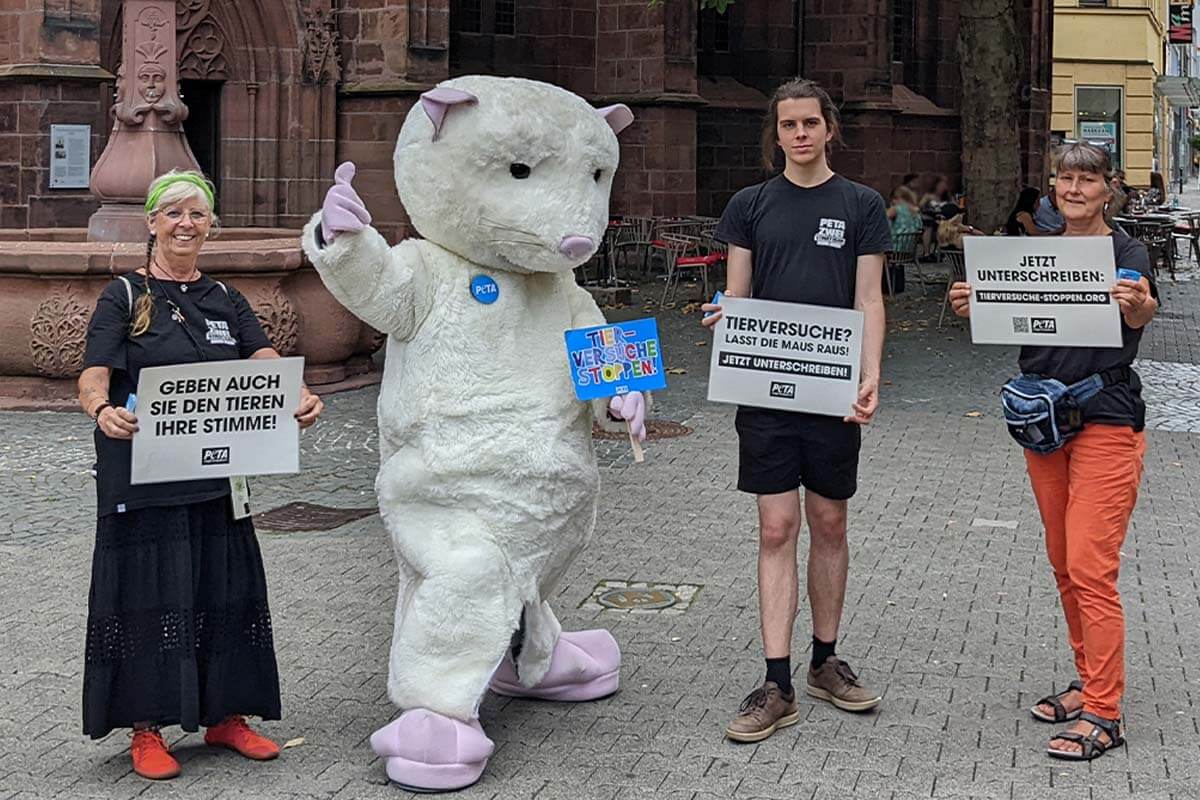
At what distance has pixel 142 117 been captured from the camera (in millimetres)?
13344

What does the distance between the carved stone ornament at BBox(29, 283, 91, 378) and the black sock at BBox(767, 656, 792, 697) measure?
806cm

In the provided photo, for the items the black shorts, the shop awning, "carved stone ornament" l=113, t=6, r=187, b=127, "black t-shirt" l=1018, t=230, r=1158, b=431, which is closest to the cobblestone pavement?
the black shorts

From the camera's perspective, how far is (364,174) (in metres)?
24.5

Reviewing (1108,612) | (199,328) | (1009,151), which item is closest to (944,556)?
(1108,612)

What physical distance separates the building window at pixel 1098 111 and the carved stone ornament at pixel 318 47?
3679cm

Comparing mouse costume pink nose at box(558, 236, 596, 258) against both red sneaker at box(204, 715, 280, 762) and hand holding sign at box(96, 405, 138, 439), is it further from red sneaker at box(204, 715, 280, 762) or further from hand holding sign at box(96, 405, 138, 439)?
red sneaker at box(204, 715, 280, 762)

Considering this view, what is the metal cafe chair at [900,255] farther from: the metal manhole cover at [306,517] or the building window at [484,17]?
the metal manhole cover at [306,517]

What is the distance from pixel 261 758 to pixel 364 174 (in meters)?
19.5

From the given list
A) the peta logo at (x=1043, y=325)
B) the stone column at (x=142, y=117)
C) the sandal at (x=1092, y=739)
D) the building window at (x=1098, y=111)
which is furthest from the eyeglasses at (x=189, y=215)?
the building window at (x=1098, y=111)

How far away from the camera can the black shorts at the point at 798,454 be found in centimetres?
584

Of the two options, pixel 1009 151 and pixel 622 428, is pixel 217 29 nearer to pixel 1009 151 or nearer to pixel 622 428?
pixel 1009 151

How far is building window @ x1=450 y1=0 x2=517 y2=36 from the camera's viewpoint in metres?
29.3

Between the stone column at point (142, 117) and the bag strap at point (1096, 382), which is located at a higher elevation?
the stone column at point (142, 117)

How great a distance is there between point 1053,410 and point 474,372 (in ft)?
5.88
